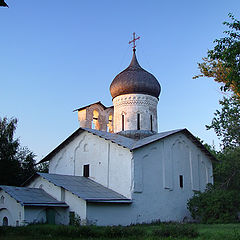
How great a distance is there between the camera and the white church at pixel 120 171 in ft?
48.8

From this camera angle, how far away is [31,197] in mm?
14852

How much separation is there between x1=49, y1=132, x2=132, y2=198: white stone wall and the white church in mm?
49

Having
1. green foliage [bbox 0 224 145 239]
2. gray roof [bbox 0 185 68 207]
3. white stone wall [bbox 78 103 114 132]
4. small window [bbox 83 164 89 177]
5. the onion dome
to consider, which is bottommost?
green foliage [bbox 0 224 145 239]

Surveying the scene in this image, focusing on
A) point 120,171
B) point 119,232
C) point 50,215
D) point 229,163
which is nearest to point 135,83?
point 120,171

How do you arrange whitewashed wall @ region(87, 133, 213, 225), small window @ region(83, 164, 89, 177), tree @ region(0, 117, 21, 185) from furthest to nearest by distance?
1. tree @ region(0, 117, 21, 185)
2. small window @ region(83, 164, 89, 177)
3. whitewashed wall @ region(87, 133, 213, 225)

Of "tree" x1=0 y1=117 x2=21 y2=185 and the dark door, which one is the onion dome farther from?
the dark door

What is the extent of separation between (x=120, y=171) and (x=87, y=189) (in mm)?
2022

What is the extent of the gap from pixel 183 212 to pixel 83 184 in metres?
6.15

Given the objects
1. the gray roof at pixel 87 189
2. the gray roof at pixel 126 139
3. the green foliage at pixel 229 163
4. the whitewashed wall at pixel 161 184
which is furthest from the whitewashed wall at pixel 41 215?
the green foliage at pixel 229 163

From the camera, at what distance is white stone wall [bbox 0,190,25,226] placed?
14.2m

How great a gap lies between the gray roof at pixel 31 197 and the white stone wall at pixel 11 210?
329 millimetres

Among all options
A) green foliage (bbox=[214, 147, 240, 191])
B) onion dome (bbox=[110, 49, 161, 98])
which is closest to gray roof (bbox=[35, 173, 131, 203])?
green foliage (bbox=[214, 147, 240, 191])

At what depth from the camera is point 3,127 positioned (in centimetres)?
2381

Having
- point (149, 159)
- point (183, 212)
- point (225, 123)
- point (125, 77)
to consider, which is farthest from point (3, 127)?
point (225, 123)
